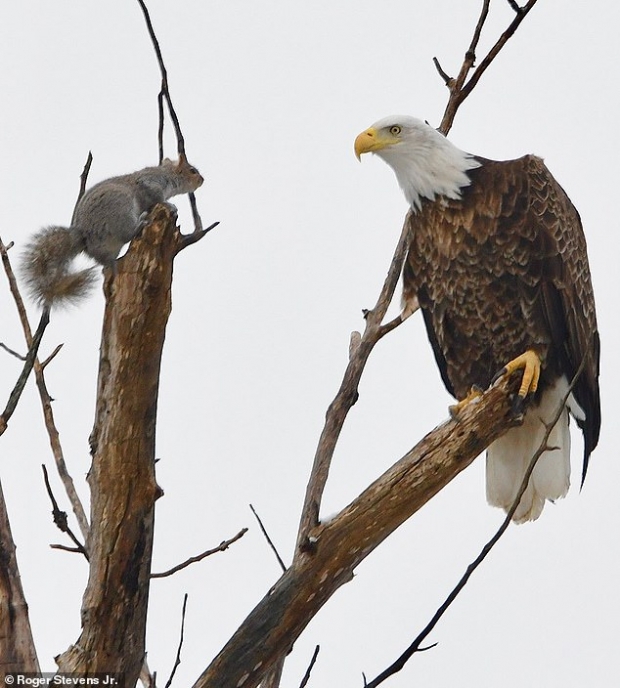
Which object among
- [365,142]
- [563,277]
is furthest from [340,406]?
[365,142]

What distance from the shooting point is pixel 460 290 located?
4.64 metres

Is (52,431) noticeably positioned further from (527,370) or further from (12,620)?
(527,370)

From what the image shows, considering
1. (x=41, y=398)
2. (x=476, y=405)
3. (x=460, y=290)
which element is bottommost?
(x=476, y=405)

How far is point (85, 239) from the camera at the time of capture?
10.9 feet

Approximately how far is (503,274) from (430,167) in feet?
1.92

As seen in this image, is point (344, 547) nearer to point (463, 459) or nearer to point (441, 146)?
point (463, 459)

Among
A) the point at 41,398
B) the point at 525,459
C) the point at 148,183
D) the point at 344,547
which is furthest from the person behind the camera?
the point at 525,459

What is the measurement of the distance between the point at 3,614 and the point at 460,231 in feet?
8.50

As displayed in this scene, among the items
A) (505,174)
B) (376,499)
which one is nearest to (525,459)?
(505,174)

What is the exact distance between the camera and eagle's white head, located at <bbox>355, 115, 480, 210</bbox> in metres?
4.64

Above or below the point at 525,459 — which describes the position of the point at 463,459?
below

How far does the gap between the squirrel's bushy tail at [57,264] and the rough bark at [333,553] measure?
3.66 feet

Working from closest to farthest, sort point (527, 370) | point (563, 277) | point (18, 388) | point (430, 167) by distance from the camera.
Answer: point (18, 388) < point (527, 370) < point (563, 277) < point (430, 167)

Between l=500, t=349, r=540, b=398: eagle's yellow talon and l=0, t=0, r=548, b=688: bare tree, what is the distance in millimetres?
947
